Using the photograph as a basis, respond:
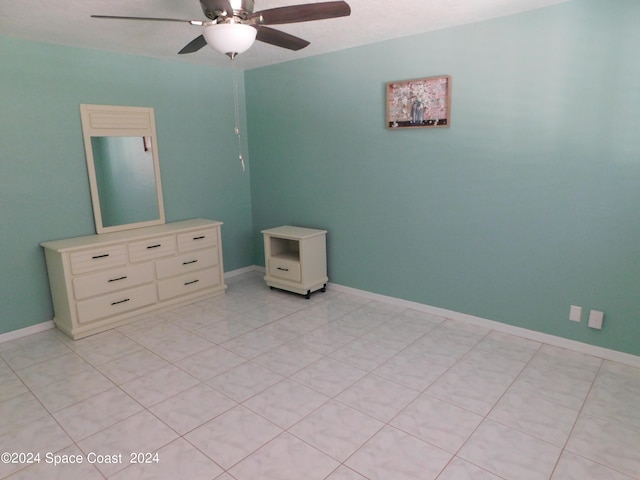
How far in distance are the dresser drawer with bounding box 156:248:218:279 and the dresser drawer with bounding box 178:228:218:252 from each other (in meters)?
0.06

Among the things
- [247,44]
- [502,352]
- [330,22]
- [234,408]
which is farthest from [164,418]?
[330,22]

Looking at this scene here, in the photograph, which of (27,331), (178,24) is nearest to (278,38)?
(178,24)

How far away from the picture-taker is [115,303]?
3299mm

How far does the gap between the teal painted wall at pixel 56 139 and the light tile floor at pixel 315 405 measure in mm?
601

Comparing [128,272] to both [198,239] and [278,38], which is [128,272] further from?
[278,38]

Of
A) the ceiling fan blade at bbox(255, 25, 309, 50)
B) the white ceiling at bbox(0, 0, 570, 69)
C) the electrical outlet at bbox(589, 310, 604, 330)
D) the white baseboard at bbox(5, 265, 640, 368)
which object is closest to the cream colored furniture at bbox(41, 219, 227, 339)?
the white baseboard at bbox(5, 265, 640, 368)

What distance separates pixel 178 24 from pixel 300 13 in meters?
1.29

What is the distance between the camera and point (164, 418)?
2154mm

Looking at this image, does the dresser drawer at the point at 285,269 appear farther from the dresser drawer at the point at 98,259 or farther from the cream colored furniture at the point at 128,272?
the dresser drawer at the point at 98,259

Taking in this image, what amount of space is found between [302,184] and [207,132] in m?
1.16

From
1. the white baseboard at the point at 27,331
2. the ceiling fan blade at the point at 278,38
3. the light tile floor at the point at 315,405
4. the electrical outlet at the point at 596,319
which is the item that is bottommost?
the light tile floor at the point at 315,405

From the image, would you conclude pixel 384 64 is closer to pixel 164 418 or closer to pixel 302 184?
pixel 302 184

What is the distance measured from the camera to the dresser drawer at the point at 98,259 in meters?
3.04

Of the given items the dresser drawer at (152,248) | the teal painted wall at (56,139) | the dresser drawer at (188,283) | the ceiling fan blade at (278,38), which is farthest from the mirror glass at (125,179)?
the ceiling fan blade at (278,38)
